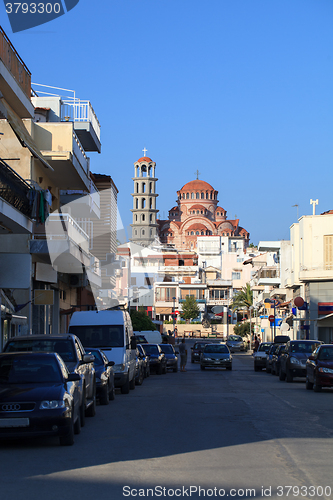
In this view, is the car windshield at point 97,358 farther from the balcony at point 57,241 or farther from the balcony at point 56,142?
Result: the balcony at point 56,142

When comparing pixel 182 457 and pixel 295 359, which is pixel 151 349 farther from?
pixel 182 457

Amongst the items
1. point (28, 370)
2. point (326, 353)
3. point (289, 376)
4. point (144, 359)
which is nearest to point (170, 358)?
point (144, 359)

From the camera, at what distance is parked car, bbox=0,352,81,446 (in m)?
9.41

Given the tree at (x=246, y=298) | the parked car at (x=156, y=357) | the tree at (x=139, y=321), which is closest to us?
the parked car at (x=156, y=357)

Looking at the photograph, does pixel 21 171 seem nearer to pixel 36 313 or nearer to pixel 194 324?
pixel 36 313

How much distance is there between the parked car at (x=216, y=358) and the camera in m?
36.4

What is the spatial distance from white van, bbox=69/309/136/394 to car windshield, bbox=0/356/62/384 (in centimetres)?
868

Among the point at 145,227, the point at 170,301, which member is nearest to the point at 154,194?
the point at 145,227

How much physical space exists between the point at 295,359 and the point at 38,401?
17.2 m

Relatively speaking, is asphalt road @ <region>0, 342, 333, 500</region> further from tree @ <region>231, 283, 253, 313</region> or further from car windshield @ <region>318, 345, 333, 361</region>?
tree @ <region>231, 283, 253, 313</region>

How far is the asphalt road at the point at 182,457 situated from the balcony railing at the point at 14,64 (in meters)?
11.1

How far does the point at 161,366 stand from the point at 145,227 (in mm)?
123182

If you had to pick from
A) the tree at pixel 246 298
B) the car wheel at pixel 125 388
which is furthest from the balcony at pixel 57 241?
the tree at pixel 246 298

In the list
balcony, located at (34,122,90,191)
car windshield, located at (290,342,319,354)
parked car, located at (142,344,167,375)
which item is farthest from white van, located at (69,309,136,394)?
parked car, located at (142,344,167,375)
